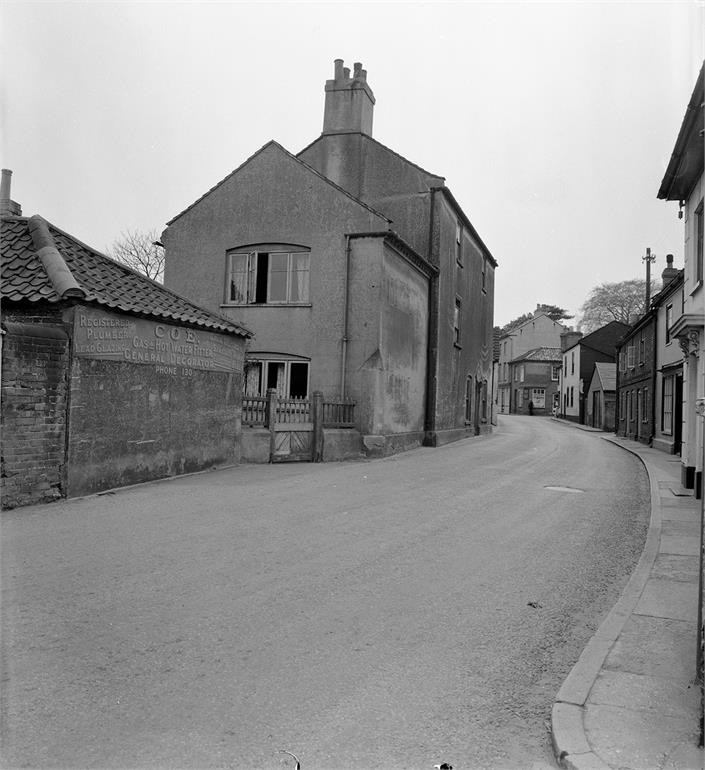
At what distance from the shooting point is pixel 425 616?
521cm

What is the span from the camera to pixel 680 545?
8031 millimetres

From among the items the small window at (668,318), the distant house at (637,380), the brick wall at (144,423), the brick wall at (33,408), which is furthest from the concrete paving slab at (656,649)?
the distant house at (637,380)

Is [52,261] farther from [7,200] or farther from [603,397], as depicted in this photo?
[603,397]

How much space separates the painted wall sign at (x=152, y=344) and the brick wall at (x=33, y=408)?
46 cm

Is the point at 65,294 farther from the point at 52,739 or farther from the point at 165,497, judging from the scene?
the point at 52,739

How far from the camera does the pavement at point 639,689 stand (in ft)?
10.4

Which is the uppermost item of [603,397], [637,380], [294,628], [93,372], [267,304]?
[267,304]

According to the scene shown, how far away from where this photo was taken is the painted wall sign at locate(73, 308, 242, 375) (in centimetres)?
1038

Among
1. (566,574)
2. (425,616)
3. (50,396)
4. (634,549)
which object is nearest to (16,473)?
(50,396)

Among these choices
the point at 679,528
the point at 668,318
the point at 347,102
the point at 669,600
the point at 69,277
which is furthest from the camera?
the point at 347,102

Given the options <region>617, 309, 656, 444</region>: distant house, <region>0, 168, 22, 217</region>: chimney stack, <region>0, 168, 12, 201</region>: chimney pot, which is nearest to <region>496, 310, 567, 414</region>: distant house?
<region>617, 309, 656, 444</region>: distant house

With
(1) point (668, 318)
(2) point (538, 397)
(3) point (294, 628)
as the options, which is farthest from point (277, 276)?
(2) point (538, 397)

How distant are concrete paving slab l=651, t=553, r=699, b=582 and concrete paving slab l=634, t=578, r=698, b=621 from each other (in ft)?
0.66

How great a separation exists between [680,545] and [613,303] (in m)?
66.8
